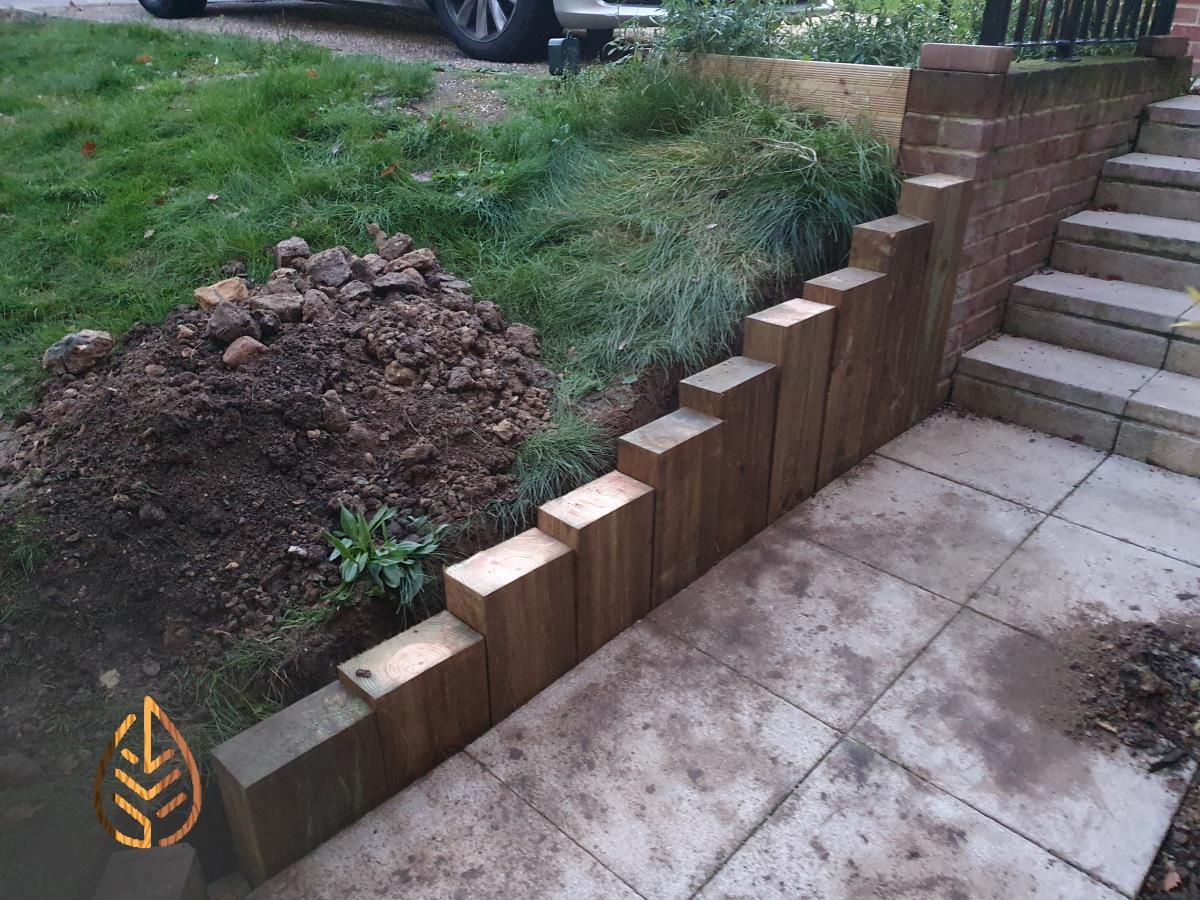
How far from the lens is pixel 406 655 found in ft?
6.78

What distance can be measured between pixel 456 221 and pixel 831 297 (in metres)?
1.64

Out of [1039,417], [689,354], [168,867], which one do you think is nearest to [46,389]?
[168,867]

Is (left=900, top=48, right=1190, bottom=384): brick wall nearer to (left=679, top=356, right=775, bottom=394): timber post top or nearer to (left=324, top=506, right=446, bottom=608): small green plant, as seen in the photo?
(left=679, top=356, right=775, bottom=394): timber post top

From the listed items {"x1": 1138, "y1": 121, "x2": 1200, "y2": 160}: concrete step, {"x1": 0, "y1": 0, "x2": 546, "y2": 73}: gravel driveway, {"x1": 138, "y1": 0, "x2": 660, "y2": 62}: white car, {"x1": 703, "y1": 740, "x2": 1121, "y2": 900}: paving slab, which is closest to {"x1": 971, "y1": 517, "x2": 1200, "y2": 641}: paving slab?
{"x1": 703, "y1": 740, "x2": 1121, "y2": 900}: paving slab

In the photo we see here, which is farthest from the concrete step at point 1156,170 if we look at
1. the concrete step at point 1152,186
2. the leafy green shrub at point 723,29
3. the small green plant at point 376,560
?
the small green plant at point 376,560

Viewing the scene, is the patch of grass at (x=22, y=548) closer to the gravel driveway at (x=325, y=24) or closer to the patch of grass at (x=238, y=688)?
the patch of grass at (x=238, y=688)

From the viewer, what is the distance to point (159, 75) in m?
5.95

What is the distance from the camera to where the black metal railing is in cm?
346

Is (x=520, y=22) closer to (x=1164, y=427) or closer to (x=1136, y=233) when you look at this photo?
(x=1136, y=233)

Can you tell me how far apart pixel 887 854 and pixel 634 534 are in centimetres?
97

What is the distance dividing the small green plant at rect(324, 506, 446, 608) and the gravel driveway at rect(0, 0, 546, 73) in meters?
4.55

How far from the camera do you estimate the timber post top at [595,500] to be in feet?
7.63

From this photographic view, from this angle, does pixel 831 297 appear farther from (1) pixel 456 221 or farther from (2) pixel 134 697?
(2) pixel 134 697

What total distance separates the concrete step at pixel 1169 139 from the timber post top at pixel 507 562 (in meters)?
4.06
